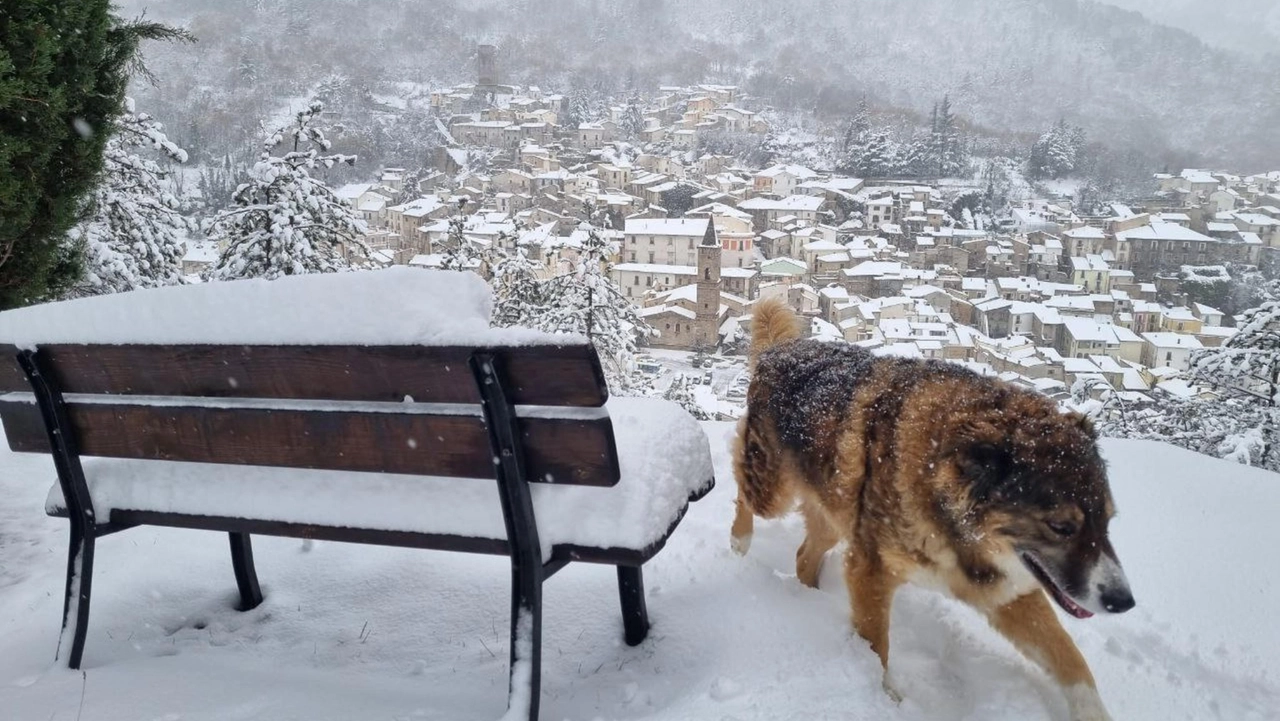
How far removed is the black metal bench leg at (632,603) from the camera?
6.98 ft

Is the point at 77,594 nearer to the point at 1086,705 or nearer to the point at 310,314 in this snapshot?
the point at 310,314

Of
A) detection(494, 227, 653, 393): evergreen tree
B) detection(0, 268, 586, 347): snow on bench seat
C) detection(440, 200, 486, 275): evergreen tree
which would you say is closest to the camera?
detection(0, 268, 586, 347): snow on bench seat

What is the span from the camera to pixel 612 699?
1.88 meters

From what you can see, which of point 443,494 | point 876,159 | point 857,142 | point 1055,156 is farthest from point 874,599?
point 1055,156

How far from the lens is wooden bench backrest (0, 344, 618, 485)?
5.04 feet

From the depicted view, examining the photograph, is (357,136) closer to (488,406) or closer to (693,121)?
(693,121)

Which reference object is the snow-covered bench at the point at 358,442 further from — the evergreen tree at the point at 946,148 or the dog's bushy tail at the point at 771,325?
the evergreen tree at the point at 946,148

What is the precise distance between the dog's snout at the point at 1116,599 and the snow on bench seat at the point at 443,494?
100cm

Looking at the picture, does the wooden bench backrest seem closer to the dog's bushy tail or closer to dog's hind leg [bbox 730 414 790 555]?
dog's hind leg [bbox 730 414 790 555]

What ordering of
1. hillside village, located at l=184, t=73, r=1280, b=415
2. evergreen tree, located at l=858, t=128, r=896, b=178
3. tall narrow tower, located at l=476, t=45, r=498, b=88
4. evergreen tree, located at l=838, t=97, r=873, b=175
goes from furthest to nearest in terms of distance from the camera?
1. tall narrow tower, located at l=476, t=45, r=498, b=88
2. evergreen tree, located at l=838, t=97, r=873, b=175
3. evergreen tree, located at l=858, t=128, r=896, b=178
4. hillside village, located at l=184, t=73, r=1280, b=415

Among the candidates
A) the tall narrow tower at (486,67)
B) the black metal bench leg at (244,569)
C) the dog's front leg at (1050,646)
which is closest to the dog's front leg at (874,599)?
the dog's front leg at (1050,646)

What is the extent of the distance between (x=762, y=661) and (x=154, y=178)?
14.9 metres

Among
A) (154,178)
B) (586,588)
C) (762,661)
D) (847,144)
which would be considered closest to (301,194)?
(154,178)

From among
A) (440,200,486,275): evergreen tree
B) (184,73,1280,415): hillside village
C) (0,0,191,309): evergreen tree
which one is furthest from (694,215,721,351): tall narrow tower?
(0,0,191,309): evergreen tree
